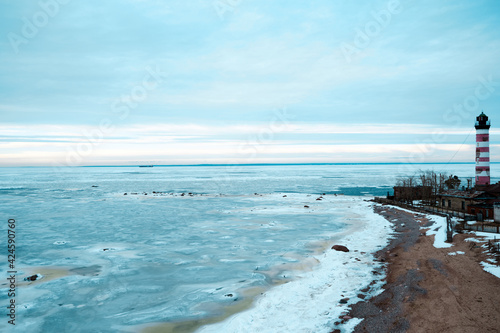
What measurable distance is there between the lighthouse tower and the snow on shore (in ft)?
86.4

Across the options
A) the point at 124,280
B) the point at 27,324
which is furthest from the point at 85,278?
the point at 27,324

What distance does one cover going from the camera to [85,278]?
17734mm

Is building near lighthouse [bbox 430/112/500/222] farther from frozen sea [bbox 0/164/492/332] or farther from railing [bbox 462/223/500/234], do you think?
frozen sea [bbox 0/164/492/332]

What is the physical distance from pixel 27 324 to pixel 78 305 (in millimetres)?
2037

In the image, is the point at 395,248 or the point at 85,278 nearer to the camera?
the point at 85,278

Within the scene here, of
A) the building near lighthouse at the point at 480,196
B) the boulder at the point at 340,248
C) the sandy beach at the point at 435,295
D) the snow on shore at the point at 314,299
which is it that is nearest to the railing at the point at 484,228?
the sandy beach at the point at 435,295

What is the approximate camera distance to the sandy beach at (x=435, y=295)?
11562 millimetres

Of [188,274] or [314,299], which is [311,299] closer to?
[314,299]

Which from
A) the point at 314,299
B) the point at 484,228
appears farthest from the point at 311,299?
the point at 484,228

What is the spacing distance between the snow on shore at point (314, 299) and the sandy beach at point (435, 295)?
940mm

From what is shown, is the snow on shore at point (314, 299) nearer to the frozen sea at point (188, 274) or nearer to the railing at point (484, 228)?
the frozen sea at point (188, 274)

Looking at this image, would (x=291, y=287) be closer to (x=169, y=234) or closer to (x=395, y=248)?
(x=395, y=248)

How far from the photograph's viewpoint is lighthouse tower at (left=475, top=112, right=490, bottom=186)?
40125mm

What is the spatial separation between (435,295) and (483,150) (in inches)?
1380
